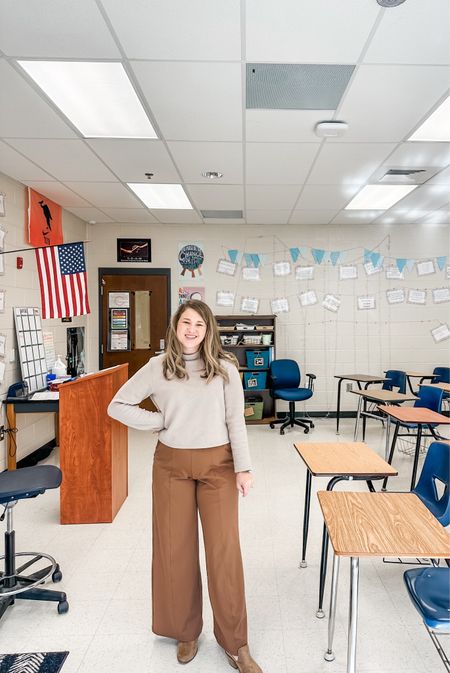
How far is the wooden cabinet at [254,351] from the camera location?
20.7ft

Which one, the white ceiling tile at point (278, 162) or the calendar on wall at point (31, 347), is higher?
the white ceiling tile at point (278, 162)

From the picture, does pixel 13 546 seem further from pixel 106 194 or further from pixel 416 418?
pixel 106 194

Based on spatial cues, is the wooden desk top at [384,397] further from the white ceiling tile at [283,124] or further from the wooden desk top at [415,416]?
the white ceiling tile at [283,124]

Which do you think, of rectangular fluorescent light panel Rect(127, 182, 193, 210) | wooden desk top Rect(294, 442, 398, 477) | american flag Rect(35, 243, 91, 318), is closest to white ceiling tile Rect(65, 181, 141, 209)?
rectangular fluorescent light panel Rect(127, 182, 193, 210)

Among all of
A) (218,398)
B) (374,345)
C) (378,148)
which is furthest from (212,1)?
(374,345)

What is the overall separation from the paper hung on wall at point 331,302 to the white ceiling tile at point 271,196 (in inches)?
67.8

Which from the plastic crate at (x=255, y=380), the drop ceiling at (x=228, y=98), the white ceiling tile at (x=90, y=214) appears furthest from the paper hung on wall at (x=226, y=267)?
the white ceiling tile at (x=90, y=214)

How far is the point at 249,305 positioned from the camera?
21.9ft

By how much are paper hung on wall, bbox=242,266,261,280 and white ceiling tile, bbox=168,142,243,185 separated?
221 cm

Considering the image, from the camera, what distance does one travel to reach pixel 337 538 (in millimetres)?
1513

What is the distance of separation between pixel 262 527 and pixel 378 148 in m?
3.26

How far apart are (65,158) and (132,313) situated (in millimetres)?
3009

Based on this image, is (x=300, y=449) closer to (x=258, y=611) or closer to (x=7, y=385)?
(x=258, y=611)

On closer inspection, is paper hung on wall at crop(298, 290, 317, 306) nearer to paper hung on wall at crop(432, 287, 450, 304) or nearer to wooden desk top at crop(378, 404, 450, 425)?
paper hung on wall at crop(432, 287, 450, 304)
